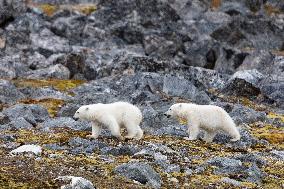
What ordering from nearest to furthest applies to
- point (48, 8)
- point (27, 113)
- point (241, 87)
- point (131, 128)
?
point (131, 128) < point (27, 113) < point (241, 87) < point (48, 8)

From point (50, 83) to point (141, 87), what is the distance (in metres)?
13.2

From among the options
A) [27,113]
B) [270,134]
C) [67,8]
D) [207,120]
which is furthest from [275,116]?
[67,8]

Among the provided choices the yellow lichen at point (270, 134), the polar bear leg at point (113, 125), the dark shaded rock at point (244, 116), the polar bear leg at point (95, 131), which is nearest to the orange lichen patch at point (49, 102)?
the dark shaded rock at point (244, 116)

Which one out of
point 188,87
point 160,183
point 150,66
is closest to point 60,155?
point 160,183

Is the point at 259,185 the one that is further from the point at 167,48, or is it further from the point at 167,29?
the point at 167,29

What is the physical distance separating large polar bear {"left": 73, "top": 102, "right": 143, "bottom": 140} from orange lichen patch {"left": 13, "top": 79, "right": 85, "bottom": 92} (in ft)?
98.1

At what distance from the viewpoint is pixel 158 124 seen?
3256cm

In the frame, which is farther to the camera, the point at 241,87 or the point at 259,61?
the point at 259,61

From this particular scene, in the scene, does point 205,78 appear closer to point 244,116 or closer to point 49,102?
point 49,102

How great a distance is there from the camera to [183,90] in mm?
46906

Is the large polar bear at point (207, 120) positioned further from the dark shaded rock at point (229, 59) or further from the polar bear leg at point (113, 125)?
the dark shaded rock at point (229, 59)

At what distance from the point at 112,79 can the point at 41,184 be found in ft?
122

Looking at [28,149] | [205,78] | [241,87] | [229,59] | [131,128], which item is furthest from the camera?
[229,59]

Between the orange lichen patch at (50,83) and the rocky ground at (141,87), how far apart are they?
0.20m
